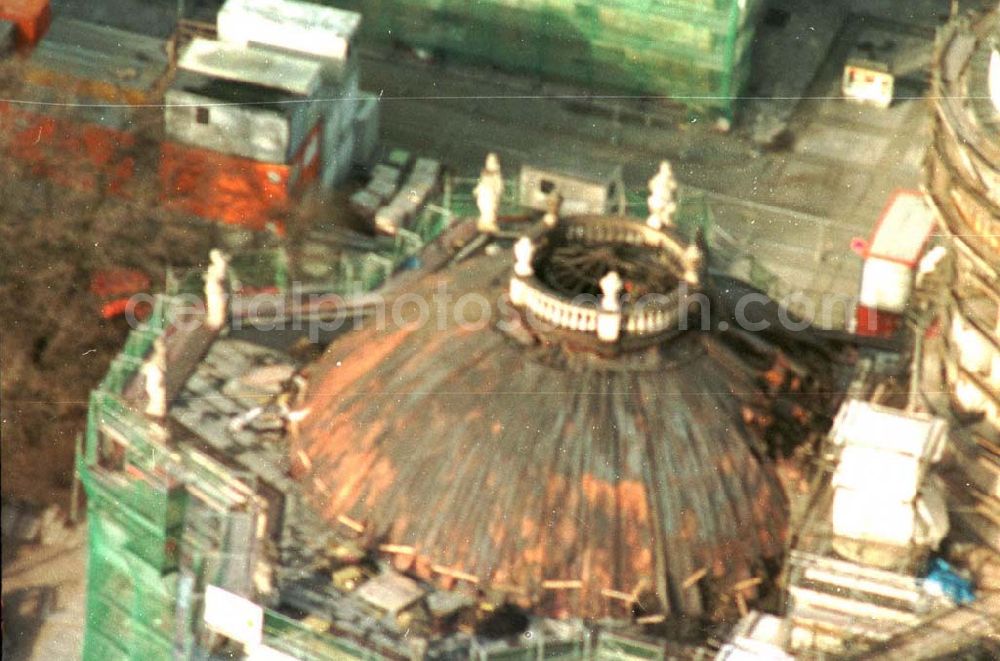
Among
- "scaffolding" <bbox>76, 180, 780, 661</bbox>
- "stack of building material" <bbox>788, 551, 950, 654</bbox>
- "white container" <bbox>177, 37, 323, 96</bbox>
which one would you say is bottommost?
"scaffolding" <bbox>76, 180, 780, 661</bbox>

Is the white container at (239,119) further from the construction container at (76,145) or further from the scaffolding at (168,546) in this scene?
the scaffolding at (168,546)

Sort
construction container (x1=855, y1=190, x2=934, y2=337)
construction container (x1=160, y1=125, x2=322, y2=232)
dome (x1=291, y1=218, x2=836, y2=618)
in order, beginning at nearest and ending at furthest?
dome (x1=291, y1=218, x2=836, y2=618) → construction container (x1=855, y1=190, x2=934, y2=337) → construction container (x1=160, y1=125, x2=322, y2=232)

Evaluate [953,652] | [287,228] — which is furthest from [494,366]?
[287,228]

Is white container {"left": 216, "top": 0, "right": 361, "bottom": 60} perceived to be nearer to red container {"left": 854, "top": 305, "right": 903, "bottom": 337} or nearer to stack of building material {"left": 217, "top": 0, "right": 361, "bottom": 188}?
stack of building material {"left": 217, "top": 0, "right": 361, "bottom": 188}

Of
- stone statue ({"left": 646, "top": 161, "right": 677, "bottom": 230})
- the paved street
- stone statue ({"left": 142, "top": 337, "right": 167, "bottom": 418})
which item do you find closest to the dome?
stone statue ({"left": 646, "top": 161, "right": 677, "bottom": 230})

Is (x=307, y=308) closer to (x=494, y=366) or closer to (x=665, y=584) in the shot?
(x=494, y=366)

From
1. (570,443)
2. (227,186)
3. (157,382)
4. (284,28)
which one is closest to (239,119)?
(227,186)

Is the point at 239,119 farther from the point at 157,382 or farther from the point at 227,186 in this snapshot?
the point at 157,382
